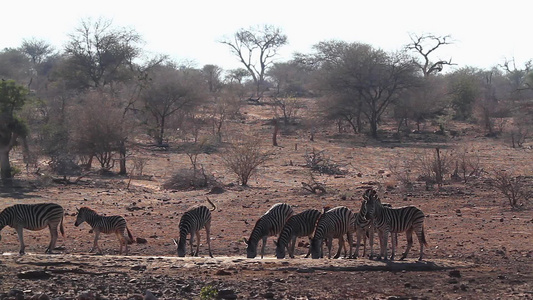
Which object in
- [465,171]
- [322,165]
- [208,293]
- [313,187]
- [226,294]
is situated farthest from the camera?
[322,165]

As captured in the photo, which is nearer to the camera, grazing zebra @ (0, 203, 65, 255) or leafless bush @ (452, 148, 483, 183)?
grazing zebra @ (0, 203, 65, 255)

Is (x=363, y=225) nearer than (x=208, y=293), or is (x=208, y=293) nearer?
(x=208, y=293)

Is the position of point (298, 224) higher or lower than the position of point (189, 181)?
lower

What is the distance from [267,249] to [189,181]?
1116 cm

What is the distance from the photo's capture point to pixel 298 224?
14719mm

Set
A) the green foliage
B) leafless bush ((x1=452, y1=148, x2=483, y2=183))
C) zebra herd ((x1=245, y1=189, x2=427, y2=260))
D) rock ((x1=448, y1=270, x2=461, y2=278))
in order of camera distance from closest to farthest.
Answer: the green foliage, rock ((x1=448, y1=270, x2=461, y2=278)), zebra herd ((x1=245, y1=189, x2=427, y2=260)), leafless bush ((x1=452, y1=148, x2=483, y2=183))

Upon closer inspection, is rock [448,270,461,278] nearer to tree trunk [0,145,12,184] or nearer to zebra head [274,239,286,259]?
zebra head [274,239,286,259]

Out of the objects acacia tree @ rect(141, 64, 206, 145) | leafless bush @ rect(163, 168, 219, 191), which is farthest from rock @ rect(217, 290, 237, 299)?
acacia tree @ rect(141, 64, 206, 145)

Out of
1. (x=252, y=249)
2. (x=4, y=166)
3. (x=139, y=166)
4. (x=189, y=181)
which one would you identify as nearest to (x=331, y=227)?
(x=252, y=249)

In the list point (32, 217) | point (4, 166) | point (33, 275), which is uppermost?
point (4, 166)

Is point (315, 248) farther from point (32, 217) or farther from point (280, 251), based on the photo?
point (32, 217)

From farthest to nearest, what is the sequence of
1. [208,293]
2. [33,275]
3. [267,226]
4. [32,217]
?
[267,226]
[32,217]
[33,275]
[208,293]

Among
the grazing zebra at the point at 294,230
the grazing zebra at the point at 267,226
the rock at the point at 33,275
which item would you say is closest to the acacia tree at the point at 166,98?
the grazing zebra at the point at 267,226

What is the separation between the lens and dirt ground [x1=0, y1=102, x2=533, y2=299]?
10.6 m
